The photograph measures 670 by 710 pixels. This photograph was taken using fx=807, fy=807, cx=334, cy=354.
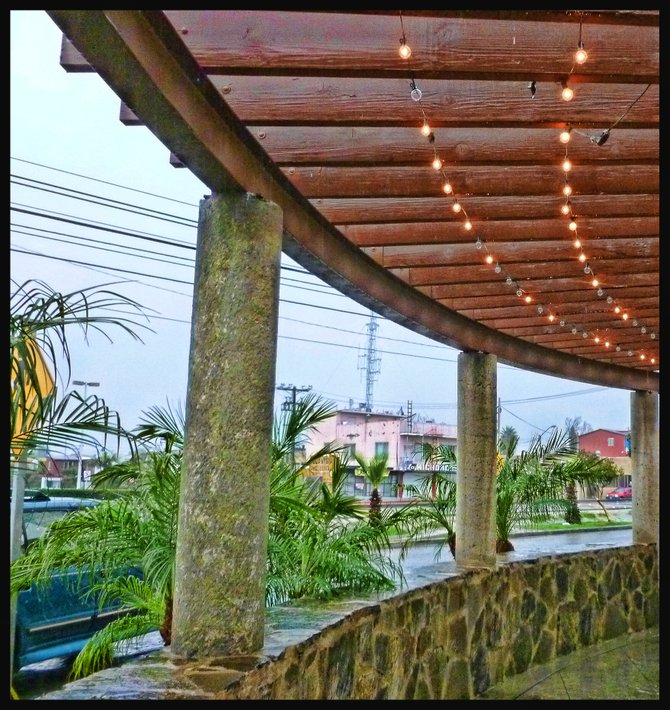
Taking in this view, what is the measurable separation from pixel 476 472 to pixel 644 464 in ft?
11.8

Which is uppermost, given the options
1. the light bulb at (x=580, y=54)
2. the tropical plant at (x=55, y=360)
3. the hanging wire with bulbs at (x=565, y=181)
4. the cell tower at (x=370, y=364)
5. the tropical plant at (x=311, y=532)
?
the cell tower at (x=370, y=364)

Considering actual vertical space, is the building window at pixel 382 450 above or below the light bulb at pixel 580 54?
below

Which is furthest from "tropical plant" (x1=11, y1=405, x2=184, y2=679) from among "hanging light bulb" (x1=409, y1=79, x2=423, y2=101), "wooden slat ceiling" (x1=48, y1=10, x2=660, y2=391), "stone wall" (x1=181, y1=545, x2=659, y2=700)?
"hanging light bulb" (x1=409, y1=79, x2=423, y2=101)

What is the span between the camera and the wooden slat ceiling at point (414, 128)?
A: 2.78 m

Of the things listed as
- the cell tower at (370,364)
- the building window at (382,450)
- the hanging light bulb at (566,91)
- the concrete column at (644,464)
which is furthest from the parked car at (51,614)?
the cell tower at (370,364)

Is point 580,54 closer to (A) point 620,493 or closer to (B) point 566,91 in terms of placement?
(B) point 566,91

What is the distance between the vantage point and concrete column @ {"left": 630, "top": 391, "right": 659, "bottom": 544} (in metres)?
9.23

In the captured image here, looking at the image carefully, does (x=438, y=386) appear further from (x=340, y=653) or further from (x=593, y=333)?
(x=340, y=653)

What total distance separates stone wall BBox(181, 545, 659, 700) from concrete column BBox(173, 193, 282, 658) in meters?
0.22

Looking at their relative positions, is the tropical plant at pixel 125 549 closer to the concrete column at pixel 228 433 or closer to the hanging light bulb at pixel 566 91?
the concrete column at pixel 228 433

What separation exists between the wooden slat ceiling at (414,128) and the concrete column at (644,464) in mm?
4172

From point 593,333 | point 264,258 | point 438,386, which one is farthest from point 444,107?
point 438,386

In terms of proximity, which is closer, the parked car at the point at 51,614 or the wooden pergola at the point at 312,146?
the wooden pergola at the point at 312,146
